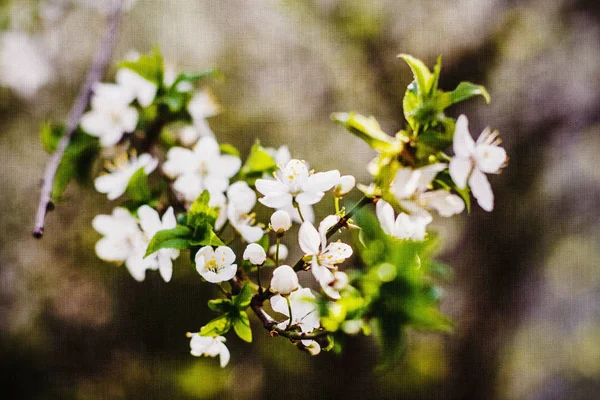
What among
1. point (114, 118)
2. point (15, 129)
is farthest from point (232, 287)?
point (15, 129)

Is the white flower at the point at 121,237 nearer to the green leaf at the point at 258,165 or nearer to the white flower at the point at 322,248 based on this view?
the green leaf at the point at 258,165

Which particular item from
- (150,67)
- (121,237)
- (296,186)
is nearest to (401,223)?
(296,186)

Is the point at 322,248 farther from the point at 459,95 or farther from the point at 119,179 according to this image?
the point at 119,179

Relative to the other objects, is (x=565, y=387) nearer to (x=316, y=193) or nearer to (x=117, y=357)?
(x=117, y=357)

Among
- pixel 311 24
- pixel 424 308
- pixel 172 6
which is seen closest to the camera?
pixel 424 308

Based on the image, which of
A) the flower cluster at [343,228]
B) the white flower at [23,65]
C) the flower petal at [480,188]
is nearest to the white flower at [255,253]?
the flower cluster at [343,228]

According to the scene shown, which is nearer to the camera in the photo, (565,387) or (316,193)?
(316,193)
